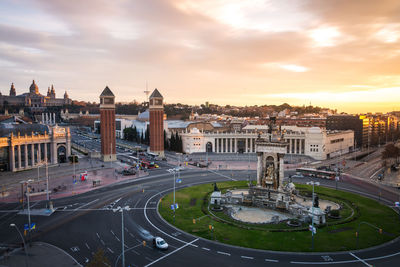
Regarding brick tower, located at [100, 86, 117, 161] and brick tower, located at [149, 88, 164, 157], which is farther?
brick tower, located at [149, 88, 164, 157]

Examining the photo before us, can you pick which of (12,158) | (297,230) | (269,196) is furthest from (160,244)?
(12,158)

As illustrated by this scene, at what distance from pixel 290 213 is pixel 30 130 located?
270ft

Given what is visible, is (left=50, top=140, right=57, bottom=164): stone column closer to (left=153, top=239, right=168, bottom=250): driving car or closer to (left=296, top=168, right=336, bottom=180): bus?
(left=153, top=239, right=168, bottom=250): driving car

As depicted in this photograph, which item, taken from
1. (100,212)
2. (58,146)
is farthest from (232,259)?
(58,146)

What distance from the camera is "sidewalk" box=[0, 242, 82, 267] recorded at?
1239 inches

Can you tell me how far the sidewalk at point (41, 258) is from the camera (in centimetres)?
3147

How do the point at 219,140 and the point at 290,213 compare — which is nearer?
the point at 290,213

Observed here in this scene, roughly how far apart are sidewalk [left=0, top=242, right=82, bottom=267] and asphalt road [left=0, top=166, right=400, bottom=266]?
985 mm

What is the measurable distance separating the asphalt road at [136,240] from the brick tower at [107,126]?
4762 cm

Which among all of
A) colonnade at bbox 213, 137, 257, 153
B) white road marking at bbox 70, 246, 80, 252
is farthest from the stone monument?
colonnade at bbox 213, 137, 257, 153

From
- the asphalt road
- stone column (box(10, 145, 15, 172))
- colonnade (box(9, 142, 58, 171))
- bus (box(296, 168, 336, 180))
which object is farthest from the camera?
colonnade (box(9, 142, 58, 171))

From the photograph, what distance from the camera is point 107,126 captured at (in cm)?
10744

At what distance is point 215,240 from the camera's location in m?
37.4

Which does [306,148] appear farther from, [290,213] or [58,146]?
[58,146]
